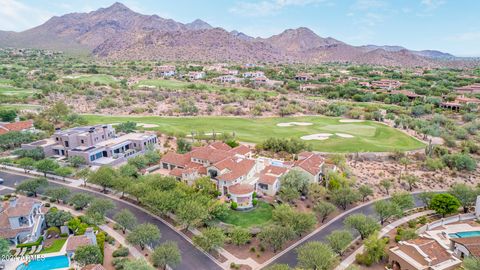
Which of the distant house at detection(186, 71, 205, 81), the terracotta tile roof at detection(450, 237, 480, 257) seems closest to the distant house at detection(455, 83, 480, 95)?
the distant house at detection(186, 71, 205, 81)

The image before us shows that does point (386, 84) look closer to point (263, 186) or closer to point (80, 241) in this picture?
point (263, 186)

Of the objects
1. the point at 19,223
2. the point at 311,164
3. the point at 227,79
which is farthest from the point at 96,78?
the point at 311,164

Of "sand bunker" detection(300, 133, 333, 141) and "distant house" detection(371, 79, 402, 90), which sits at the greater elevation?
"distant house" detection(371, 79, 402, 90)

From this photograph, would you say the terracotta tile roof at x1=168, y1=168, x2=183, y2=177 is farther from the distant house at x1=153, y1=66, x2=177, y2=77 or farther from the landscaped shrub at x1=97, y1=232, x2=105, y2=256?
the distant house at x1=153, y1=66, x2=177, y2=77

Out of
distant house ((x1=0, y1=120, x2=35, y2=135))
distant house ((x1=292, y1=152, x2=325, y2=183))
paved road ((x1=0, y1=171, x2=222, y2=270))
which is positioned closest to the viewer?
paved road ((x1=0, y1=171, x2=222, y2=270))

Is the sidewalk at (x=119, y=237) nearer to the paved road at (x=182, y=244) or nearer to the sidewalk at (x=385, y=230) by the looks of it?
the paved road at (x=182, y=244)

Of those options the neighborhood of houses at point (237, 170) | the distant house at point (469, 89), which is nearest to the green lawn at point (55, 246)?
the neighborhood of houses at point (237, 170)

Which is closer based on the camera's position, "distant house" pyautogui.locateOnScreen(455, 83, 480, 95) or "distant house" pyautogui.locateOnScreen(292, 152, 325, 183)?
"distant house" pyautogui.locateOnScreen(292, 152, 325, 183)

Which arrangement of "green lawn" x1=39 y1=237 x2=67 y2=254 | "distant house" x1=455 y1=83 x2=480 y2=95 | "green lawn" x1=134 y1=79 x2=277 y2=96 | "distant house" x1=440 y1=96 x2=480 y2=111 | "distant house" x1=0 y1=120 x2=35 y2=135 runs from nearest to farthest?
"green lawn" x1=39 y1=237 x2=67 y2=254 < "distant house" x1=0 y1=120 x2=35 y2=135 < "distant house" x1=440 y1=96 x2=480 y2=111 < "distant house" x1=455 y1=83 x2=480 y2=95 < "green lawn" x1=134 y1=79 x2=277 y2=96
